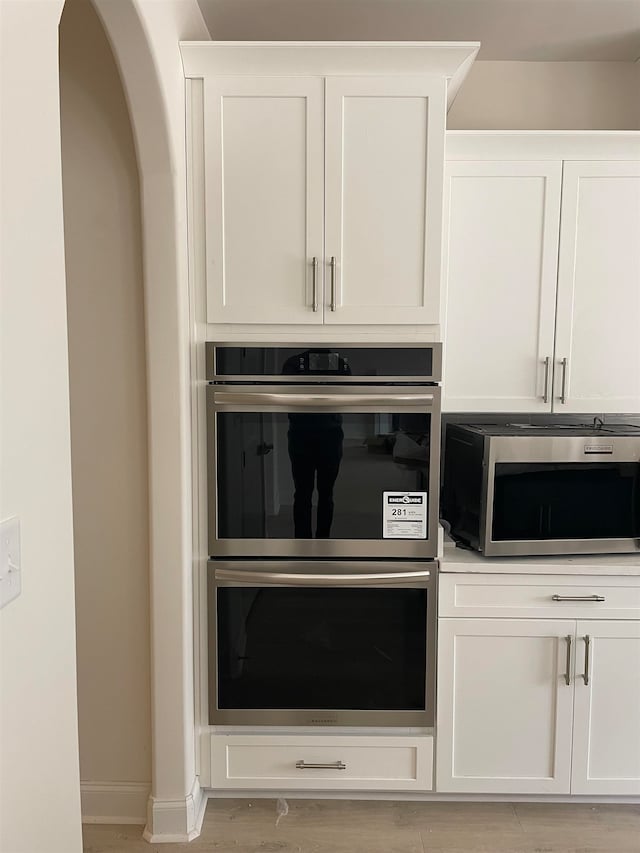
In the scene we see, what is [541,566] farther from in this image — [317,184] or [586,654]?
[317,184]

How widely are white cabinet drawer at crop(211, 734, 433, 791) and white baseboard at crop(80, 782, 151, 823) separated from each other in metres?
0.26

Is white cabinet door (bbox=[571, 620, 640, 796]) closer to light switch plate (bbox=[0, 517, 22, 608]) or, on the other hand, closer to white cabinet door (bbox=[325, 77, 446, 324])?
white cabinet door (bbox=[325, 77, 446, 324])

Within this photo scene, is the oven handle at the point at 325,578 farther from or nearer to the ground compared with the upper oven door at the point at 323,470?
nearer to the ground

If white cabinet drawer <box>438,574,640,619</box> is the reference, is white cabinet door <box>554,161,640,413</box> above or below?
above

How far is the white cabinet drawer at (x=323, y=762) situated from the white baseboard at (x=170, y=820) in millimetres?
120

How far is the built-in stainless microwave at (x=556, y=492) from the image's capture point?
6.90 ft

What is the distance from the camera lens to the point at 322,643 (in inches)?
84.0

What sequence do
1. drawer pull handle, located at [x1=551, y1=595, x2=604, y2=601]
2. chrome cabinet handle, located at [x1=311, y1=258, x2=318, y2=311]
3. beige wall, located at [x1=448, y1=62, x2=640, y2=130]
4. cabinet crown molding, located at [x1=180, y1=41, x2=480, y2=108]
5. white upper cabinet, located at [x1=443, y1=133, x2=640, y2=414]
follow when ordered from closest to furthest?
cabinet crown molding, located at [x1=180, y1=41, x2=480, y2=108] < chrome cabinet handle, located at [x1=311, y1=258, x2=318, y2=311] < drawer pull handle, located at [x1=551, y1=595, x2=604, y2=601] < white upper cabinet, located at [x1=443, y1=133, x2=640, y2=414] < beige wall, located at [x1=448, y1=62, x2=640, y2=130]

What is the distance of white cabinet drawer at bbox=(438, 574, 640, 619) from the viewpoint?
2.12 m

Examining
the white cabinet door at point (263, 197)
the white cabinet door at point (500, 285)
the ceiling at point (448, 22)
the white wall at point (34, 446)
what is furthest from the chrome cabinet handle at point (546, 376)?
the white wall at point (34, 446)

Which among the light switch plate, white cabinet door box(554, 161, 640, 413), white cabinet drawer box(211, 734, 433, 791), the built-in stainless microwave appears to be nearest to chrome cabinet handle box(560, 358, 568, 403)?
white cabinet door box(554, 161, 640, 413)

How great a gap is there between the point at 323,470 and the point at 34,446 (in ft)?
3.94

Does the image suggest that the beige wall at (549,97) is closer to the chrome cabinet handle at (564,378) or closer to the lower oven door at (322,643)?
the chrome cabinet handle at (564,378)

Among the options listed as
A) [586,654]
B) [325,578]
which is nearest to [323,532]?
[325,578]
